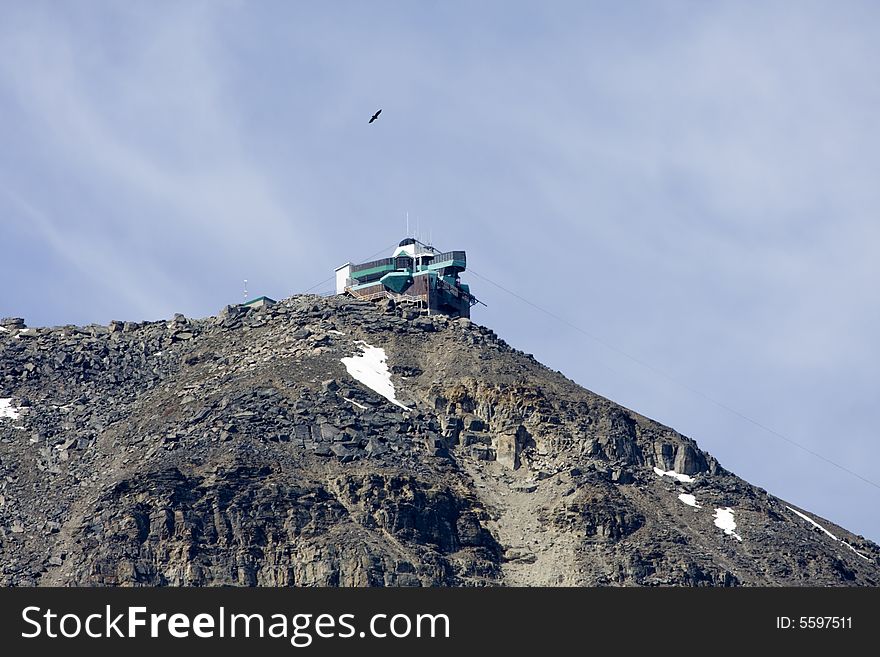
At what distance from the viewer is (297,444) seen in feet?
573

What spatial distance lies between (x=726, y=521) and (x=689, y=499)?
12.6ft

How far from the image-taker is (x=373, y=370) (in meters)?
189


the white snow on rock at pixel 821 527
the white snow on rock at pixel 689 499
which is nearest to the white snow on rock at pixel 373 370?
the white snow on rock at pixel 689 499

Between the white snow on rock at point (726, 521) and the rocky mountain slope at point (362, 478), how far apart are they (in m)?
0.26

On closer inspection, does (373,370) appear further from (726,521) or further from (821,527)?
(821,527)

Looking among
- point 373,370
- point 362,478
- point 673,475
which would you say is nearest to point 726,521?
point 673,475

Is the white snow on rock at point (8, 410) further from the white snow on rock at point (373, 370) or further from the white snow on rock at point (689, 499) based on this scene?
the white snow on rock at point (689, 499)

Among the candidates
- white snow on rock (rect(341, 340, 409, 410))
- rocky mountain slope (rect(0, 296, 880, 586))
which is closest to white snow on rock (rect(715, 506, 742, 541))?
rocky mountain slope (rect(0, 296, 880, 586))

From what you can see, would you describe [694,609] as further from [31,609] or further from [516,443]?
[516,443]

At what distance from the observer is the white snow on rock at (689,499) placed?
7023 inches

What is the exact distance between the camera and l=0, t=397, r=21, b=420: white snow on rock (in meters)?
188

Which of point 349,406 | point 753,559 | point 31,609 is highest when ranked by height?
point 349,406

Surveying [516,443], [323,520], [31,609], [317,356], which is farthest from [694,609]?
[317,356]

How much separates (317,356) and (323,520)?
27144mm
